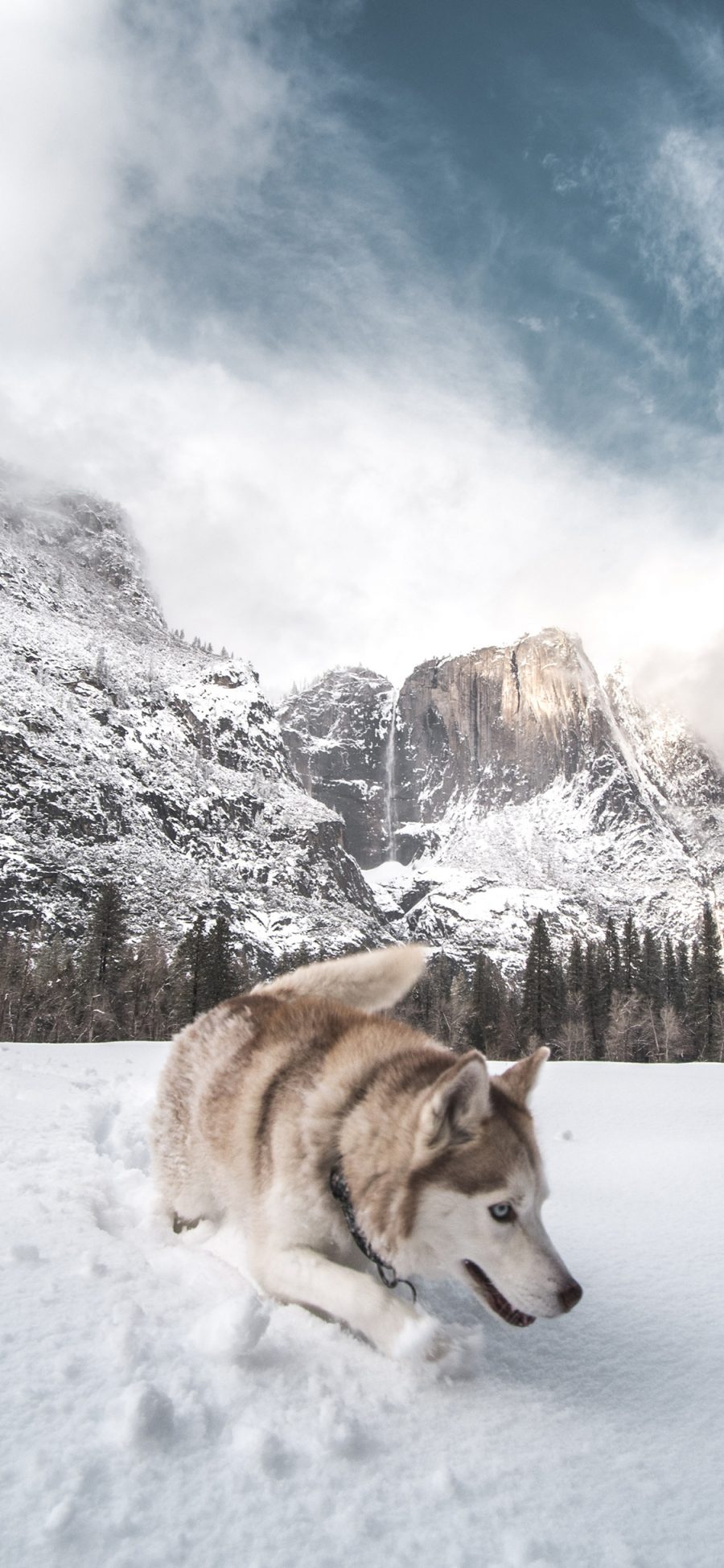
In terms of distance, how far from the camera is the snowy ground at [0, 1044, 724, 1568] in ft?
5.42

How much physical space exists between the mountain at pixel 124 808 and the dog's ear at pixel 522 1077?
121622mm

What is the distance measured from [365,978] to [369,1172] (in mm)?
1833

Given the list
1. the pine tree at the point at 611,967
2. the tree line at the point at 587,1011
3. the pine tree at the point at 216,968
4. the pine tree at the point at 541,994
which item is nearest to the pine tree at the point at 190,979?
the pine tree at the point at 216,968

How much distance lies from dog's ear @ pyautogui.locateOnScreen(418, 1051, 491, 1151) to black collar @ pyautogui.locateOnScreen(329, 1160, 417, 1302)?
0.45 m

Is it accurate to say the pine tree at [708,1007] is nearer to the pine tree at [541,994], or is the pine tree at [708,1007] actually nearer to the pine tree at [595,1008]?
the pine tree at [595,1008]

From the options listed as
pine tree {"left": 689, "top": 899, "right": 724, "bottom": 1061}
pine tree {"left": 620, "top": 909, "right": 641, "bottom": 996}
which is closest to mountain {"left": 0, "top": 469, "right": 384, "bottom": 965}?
pine tree {"left": 620, "top": 909, "right": 641, "bottom": 996}

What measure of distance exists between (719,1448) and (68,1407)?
1.82 m

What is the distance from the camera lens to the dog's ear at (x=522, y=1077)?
3059 mm

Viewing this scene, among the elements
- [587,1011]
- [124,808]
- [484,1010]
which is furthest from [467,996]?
[124,808]

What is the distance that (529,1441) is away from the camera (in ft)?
7.23

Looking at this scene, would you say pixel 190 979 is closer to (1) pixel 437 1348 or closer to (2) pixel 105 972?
(2) pixel 105 972

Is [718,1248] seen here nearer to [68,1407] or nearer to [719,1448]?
[719,1448]

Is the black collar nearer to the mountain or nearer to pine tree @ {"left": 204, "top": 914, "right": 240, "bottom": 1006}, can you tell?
pine tree @ {"left": 204, "top": 914, "right": 240, "bottom": 1006}

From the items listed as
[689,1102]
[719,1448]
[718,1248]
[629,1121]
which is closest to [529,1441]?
[719,1448]
